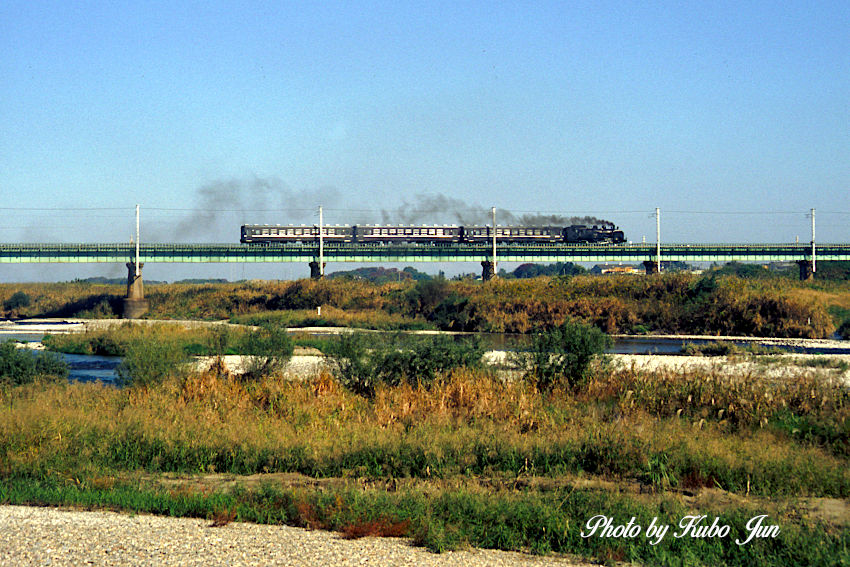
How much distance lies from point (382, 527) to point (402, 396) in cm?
808

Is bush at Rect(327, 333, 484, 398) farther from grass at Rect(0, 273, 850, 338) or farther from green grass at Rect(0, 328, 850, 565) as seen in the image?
grass at Rect(0, 273, 850, 338)

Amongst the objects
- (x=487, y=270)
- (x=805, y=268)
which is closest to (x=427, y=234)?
(x=487, y=270)

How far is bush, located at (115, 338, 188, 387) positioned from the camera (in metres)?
21.3

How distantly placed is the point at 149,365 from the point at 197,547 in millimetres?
13027

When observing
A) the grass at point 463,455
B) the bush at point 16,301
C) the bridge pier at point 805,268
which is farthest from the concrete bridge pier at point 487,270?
the grass at point 463,455

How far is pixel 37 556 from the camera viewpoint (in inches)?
362

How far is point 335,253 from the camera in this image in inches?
3578

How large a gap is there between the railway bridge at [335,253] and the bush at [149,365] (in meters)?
64.4

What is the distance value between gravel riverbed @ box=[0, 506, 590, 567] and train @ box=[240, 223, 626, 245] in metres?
81.1

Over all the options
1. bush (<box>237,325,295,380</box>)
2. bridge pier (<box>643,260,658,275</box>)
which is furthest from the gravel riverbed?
bridge pier (<box>643,260,658,275</box>)

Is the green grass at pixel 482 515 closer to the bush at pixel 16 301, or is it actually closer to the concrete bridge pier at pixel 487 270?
the concrete bridge pier at pixel 487 270

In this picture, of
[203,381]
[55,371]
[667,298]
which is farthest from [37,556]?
[667,298]

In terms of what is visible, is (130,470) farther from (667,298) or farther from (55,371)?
(667,298)

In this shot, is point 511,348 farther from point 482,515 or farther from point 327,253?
point 327,253
